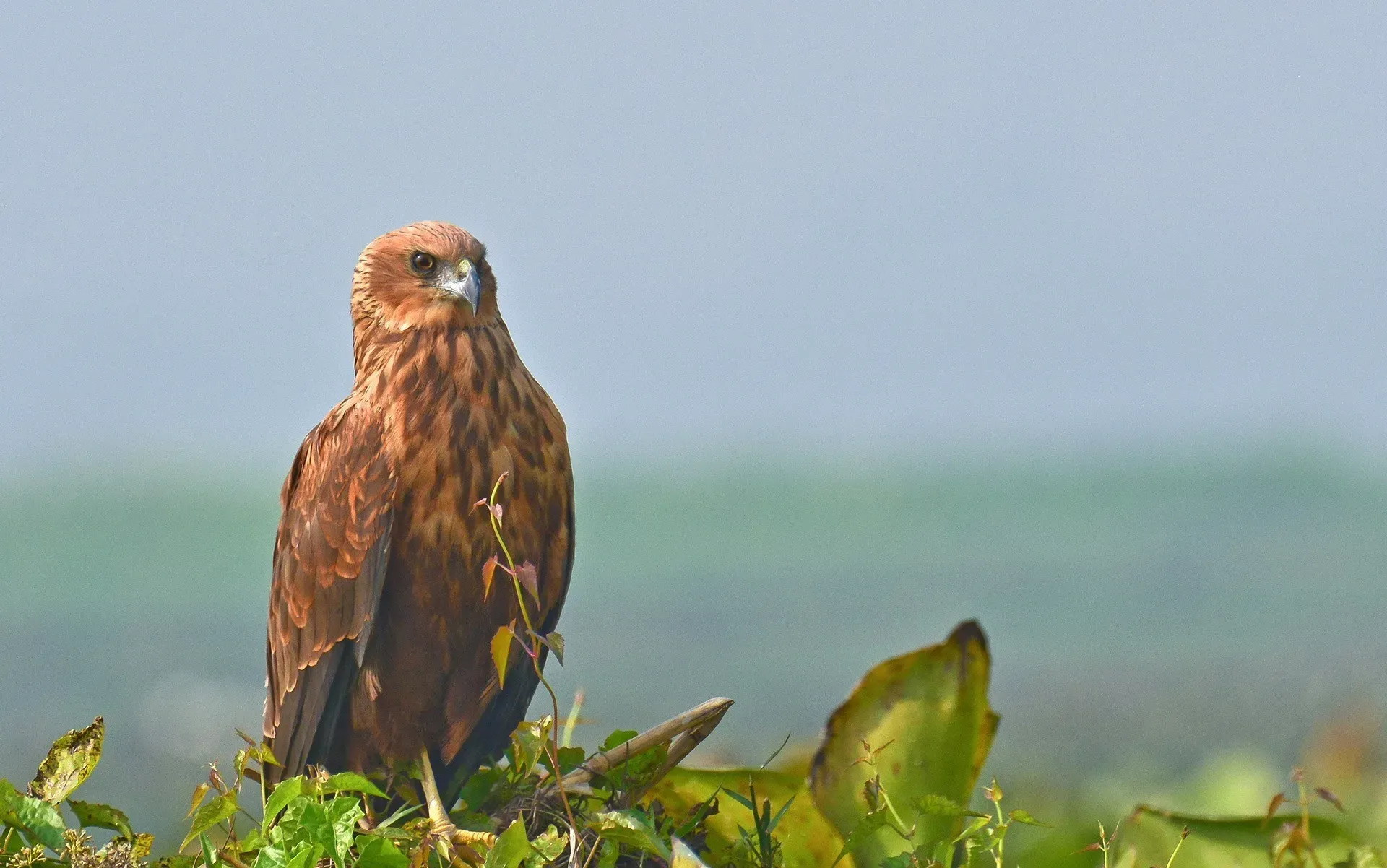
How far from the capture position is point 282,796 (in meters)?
2.26

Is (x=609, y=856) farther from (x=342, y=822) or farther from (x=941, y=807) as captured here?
(x=941, y=807)

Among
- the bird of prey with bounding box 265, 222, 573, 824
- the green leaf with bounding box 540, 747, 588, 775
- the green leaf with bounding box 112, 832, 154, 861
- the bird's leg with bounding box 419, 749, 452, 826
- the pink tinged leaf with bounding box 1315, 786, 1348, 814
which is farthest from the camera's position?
the bird of prey with bounding box 265, 222, 573, 824

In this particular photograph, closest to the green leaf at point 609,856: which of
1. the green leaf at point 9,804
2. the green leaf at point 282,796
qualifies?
the green leaf at point 282,796

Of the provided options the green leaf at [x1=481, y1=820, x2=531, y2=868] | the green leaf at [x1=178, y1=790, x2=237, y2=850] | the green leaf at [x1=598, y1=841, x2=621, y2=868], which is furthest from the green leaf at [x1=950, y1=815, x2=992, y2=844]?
the green leaf at [x1=178, y1=790, x2=237, y2=850]

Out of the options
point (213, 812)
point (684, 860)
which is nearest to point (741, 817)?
point (684, 860)

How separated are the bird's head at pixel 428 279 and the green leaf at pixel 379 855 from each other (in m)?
1.26

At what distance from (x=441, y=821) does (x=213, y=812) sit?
23.2 inches

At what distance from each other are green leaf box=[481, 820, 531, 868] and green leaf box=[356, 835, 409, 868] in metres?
0.15

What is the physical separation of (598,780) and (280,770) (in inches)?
39.6

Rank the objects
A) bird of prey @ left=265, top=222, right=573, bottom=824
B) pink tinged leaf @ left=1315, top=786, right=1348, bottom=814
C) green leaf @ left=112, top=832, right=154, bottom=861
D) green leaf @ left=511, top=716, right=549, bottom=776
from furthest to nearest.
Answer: bird of prey @ left=265, top=222, right=573, bottom=824
green leaf @ left=511, top=716, right=549, bottom=776
green leaf @ left=112, top=832, right=154, bottom=861
pink tinged leaf @ left=1315, top=786, right=1348, bottom=814

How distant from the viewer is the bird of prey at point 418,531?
9.71ft

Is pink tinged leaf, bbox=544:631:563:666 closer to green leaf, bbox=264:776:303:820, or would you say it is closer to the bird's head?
green leaf, bbox=264:776:303:820

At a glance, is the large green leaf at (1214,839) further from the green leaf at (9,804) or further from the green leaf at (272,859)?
the green leaf at (9,804)

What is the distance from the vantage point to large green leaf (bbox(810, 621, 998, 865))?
242cm
